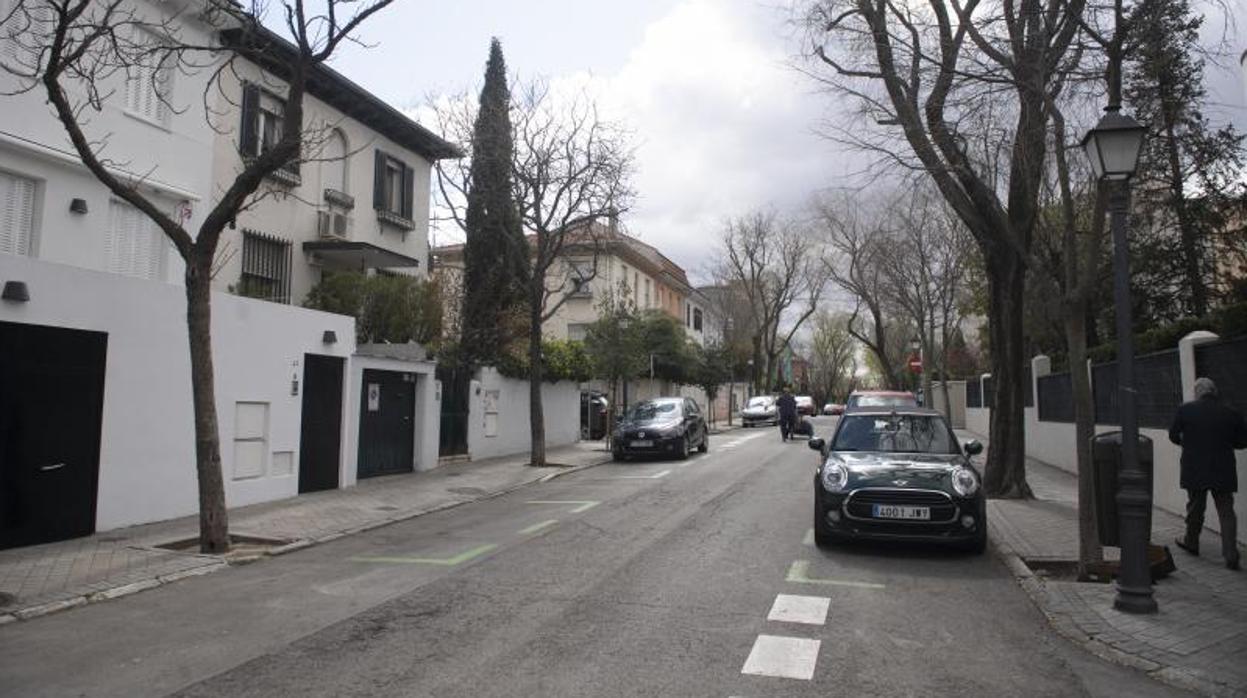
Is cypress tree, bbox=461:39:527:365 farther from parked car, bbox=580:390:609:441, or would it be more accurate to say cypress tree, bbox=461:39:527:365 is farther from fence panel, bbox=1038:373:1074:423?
fence panel, bbox=1038:373:1074:423

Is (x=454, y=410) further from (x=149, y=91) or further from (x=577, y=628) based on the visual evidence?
(x=577, y=628)

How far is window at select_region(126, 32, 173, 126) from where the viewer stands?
13.7 meters

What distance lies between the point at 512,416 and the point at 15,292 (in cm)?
1426

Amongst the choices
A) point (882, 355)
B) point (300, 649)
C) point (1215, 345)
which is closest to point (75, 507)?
point (300, 649)

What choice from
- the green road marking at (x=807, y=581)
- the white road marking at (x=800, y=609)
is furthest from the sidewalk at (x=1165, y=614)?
the white road marking at (x=800, y=609)

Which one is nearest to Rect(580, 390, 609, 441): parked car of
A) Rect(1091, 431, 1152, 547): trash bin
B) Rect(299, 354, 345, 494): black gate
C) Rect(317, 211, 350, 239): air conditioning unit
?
Rect(317, 211, 350, 239): air conditioning unit

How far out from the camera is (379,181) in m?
21.1

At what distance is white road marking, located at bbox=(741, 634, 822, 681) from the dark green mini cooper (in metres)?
3.05

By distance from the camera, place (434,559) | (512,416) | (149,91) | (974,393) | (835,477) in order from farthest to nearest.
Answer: (974,393)
(512,416)
(149,91)
(835,477)
(434,559)

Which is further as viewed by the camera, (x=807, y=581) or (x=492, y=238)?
(x=492, y=238)

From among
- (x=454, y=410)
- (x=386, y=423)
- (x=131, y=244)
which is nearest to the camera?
(x=131, y=244)

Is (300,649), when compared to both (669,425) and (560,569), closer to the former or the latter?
(560,569)

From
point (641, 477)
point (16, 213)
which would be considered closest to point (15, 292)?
point (16, 213)

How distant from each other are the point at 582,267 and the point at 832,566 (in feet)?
106
